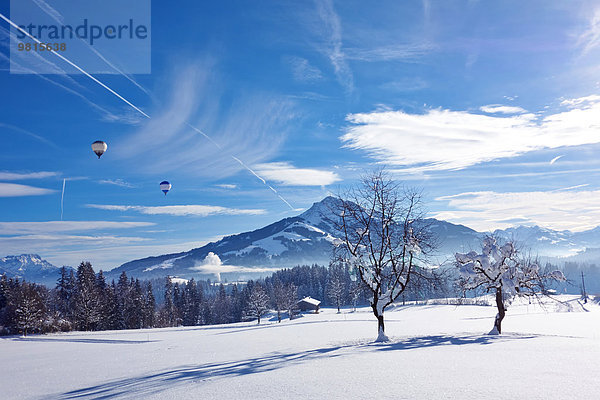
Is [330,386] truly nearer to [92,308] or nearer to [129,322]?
[92,308]

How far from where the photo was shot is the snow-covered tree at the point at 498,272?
21.2 metres

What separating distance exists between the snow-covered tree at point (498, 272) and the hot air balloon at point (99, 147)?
30.8 metres

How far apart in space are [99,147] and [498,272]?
110 feet

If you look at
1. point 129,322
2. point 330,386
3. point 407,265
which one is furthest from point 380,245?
point 129,322

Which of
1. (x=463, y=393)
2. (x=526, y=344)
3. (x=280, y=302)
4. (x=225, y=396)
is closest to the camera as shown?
(x=463, y=393)

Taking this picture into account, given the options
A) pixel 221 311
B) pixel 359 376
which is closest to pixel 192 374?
pixel 359 376

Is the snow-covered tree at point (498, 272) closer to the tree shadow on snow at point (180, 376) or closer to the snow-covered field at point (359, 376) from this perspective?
the snow-covered field at point (359, 376)

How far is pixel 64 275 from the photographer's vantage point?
86000 mm

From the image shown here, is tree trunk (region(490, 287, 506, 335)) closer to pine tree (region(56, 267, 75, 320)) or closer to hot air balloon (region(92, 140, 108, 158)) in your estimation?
hot air balloon (region(92, 140, 108, 158))

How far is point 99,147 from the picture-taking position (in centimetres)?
3291

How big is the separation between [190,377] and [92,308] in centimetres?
6725

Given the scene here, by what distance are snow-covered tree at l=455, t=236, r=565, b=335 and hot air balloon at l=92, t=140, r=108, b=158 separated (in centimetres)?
3078

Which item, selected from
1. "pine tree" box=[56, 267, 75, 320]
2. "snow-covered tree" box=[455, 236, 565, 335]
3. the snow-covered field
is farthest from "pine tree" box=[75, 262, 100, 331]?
"snow-covered tree" box=[455, 236, 565, 335]

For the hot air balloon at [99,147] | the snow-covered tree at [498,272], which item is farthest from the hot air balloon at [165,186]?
the snow-covered tree at [498,272]
